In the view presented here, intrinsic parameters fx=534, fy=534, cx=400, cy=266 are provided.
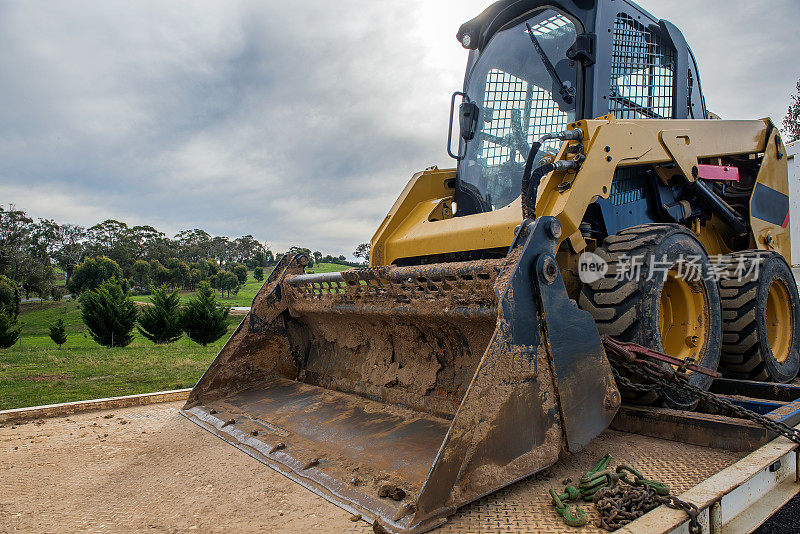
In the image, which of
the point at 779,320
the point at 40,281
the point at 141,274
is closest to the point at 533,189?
the point at 779,320

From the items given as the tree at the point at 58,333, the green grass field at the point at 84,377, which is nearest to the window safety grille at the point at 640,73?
the green grass field at the point at 84,377

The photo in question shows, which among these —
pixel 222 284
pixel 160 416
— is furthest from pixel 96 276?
pixel 160 416

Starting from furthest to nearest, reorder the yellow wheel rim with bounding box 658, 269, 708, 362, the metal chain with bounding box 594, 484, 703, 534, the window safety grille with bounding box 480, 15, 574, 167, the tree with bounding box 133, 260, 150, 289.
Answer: the tree with bounding box 133, 260, 150, 289 → the window safety grille with bounding box 480, 15, 574, 167 → the yellow wheel rim with bounding box 658, 269, 708, 362 → the metal chain with bounding box 594, 484, 703, 534

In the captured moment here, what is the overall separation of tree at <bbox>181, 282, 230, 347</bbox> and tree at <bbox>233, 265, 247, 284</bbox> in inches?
1796

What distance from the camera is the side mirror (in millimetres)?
4520

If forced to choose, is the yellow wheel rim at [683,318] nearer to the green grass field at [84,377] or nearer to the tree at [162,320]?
the green grass field at [84,377]

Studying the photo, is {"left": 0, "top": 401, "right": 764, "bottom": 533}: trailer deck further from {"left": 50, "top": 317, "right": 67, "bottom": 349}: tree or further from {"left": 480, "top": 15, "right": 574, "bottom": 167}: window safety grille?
{"left": 50, "top": 317, "right": 67, "bottom": 349}: tree

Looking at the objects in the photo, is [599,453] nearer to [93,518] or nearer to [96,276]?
[93,518]

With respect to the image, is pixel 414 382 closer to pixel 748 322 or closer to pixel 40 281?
pixel 748 322

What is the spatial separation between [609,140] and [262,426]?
8.81ft

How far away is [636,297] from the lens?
2.92m

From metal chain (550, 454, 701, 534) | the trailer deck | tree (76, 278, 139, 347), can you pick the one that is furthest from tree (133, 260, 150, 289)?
metal chain (550, 454, 701, 534)

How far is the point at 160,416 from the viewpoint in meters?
3.84

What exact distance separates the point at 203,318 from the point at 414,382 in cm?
1937
